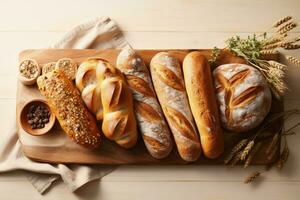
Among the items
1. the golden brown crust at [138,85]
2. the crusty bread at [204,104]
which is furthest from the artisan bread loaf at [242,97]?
the golden brown crust at [138,85]

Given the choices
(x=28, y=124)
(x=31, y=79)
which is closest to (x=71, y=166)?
(x=28, y=124)

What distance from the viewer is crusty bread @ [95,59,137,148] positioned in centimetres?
149

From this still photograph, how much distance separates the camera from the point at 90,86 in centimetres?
153

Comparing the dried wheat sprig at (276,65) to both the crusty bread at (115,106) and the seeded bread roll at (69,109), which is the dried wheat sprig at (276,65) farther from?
the seeded bread roll at (69,109)

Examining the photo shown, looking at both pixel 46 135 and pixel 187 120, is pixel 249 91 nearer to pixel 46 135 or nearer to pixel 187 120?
pixel 187 120

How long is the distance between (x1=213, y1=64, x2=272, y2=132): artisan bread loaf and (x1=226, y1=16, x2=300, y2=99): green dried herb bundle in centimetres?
4

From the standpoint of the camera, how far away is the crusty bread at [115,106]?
1491mm

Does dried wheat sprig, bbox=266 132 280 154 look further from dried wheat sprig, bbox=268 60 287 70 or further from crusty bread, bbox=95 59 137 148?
crusty bread, bbox=95 59 137 148

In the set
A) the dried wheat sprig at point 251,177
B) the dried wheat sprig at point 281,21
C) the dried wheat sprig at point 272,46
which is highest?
the dried wheat sprig at point 281,21

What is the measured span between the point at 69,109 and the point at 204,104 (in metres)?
0.47

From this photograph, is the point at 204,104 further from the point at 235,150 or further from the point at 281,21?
the point at 281,21

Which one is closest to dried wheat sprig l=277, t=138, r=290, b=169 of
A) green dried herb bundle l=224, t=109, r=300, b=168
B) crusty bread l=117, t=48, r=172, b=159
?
green dried herb bundle l=224, t=109, r=300, b=168

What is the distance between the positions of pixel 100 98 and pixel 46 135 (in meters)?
0.25

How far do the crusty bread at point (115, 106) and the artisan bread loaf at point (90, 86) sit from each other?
25 mm
